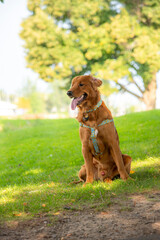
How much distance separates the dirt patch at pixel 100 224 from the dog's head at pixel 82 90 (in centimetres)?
169

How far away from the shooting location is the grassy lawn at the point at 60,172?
15.1 ft

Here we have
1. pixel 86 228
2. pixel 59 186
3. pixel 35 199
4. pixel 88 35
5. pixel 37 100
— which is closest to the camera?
pixel 86 228

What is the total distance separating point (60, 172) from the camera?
24.7 feet

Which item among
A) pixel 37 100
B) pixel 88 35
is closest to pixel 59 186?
pixel 88 35

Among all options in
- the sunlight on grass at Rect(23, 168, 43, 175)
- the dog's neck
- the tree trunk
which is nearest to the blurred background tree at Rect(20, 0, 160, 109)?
the tree trunk

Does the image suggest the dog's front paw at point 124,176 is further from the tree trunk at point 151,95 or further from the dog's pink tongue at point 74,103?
the tree trunk at point 151,95

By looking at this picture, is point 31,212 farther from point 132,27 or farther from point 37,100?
point 37,100

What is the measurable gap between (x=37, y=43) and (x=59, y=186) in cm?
1838

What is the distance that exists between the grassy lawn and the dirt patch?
12.5 inches

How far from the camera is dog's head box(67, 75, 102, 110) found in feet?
15.6

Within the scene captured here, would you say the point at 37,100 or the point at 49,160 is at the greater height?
the point at 37,100

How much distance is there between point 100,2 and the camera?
22.1 m

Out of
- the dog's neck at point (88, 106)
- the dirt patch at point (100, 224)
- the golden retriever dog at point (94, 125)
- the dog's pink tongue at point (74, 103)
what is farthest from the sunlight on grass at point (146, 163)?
the dog's pink tongue at point (74, 103)

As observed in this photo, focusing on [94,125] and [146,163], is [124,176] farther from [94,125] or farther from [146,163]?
[146,163]
